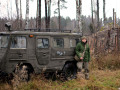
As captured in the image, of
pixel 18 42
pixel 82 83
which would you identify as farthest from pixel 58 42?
pixel 82 83

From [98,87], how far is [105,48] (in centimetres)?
562

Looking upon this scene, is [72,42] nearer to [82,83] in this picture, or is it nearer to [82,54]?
[82,54]

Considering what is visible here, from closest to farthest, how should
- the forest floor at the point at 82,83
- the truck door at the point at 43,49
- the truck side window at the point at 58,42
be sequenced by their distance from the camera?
1. the forest floor at the point at 82,83
2. the truck door at the point at 43,49
3. the truck side window at the point at 58,42

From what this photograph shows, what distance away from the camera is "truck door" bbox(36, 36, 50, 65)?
5895mm

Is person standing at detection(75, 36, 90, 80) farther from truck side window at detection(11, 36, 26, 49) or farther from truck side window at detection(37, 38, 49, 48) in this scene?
truck side window at detection(11, 36, 26, 49)

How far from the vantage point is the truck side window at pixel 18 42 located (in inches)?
221

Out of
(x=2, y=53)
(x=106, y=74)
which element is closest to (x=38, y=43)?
(x=2, y=53)

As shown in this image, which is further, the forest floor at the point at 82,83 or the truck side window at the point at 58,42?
the truck side window at the point at 58,42

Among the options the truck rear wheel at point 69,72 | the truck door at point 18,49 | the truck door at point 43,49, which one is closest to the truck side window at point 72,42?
the truck rear wheel at point 69,72

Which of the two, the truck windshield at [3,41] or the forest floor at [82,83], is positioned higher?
the truck windshield at [3,41]

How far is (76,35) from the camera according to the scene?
645 cm

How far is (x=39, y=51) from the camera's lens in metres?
5.89

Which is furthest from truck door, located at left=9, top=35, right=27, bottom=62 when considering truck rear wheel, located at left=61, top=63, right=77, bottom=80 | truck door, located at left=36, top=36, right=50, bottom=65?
truck rear wheel, located at left=61, top=63, right=77, bottom=80

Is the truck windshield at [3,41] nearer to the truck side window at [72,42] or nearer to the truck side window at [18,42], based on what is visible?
the truck side window at [18,42]
